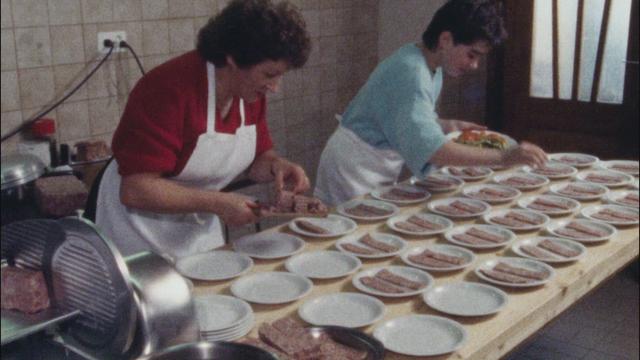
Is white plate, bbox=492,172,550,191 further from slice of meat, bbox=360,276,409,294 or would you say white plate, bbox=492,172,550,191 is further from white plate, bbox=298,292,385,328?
white plate, bbox=298,292,385,328

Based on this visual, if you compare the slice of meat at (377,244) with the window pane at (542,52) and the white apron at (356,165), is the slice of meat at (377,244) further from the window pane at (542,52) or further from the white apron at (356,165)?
the window pane at (542,52)

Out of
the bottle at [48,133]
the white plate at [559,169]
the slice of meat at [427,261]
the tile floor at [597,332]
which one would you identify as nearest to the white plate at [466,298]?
the slice of meat at [427,261]

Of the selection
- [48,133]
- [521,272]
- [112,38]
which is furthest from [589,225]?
[112,38]

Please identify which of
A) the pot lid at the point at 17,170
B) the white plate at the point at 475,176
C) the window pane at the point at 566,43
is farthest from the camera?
the window pane at the point at 566,43

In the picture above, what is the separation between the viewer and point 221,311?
5.65 ft

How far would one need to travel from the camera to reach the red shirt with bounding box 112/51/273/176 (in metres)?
2.00

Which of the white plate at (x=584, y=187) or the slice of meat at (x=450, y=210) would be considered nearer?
the slice of meat at (x=450, y=210)

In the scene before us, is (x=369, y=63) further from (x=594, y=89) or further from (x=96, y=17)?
(x=96, y=17)

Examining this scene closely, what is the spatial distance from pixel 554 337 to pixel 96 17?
2.72m

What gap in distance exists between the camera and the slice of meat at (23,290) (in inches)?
Answer: 39.7

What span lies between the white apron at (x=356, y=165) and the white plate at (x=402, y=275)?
3.11 feet

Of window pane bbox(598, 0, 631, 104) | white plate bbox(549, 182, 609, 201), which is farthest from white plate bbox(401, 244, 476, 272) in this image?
window pane bbox(598, 0, 631, 104)

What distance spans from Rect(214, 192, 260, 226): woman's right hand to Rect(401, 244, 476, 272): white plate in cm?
47

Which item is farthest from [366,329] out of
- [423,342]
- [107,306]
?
[107,306]
